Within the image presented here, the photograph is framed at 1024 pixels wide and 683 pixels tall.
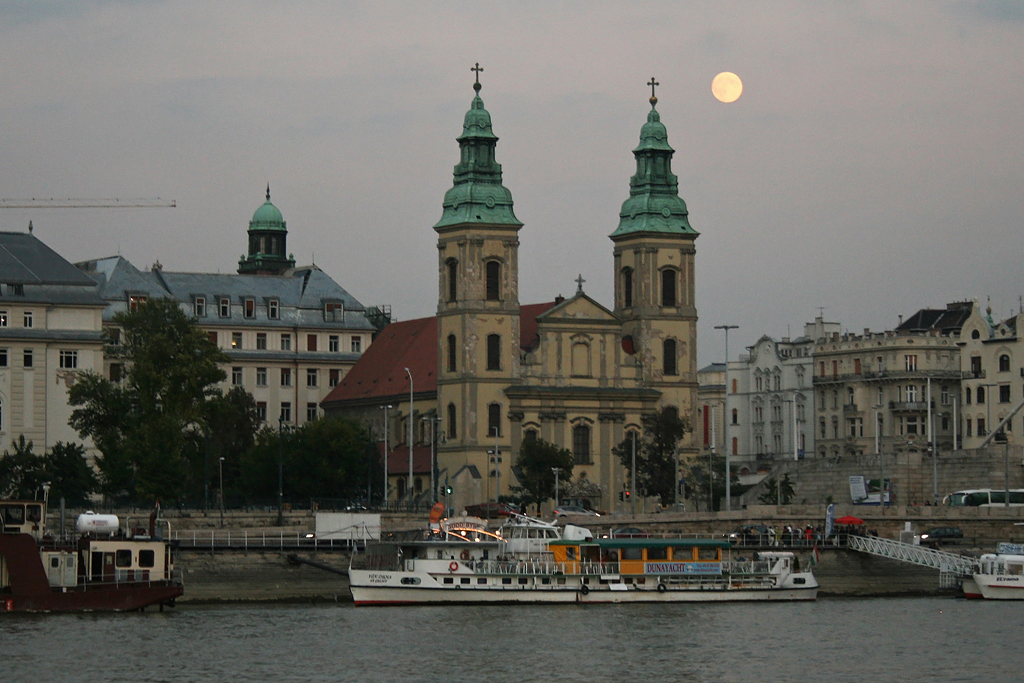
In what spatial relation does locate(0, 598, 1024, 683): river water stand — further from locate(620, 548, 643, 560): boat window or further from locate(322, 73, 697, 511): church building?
locate(322, 73, 697, 511): church building

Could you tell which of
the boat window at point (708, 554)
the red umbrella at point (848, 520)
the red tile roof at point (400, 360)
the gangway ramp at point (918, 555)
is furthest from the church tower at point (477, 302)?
the boat window at point (708, 554)

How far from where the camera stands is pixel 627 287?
159375mm

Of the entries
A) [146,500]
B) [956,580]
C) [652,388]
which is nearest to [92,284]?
[146,500]

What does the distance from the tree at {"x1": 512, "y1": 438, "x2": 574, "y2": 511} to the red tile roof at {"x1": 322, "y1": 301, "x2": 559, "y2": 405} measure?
10725 mm

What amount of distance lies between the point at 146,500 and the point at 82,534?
33.3m

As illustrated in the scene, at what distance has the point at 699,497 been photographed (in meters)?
153

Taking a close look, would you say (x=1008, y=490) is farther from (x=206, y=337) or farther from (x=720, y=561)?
(x=206, y=337)

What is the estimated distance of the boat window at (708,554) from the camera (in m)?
105

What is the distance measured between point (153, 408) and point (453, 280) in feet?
77.3

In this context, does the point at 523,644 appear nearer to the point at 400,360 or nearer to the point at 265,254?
the point at 400,360

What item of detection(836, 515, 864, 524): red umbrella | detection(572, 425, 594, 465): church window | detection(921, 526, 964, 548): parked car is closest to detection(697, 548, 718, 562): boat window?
detection(836, 515, 864, 524): red umbrella

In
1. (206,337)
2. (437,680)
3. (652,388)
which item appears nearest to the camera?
(437,680)

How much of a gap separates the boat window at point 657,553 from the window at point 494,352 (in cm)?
5072

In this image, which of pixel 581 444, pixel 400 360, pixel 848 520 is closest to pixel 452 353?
pixel 581 444
